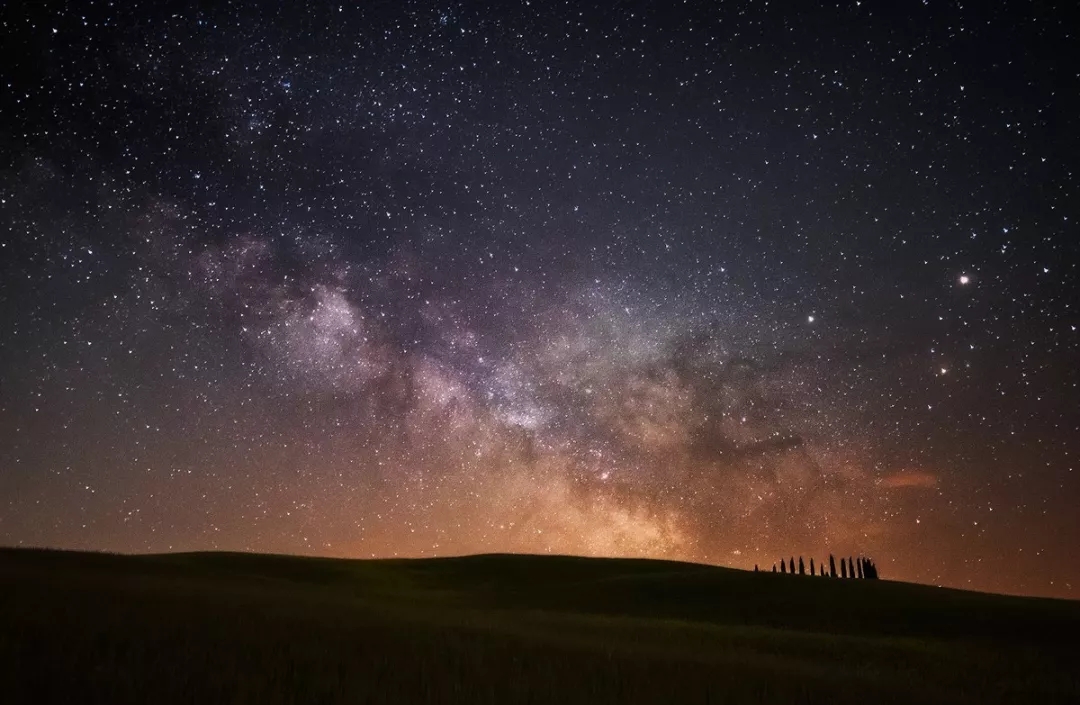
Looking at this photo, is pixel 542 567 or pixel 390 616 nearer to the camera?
pixel 390 616

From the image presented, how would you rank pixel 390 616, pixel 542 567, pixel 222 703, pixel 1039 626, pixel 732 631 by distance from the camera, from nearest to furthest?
pixel 222 703, pixel 390 616, pixel 732 631, pixel 1039 626, pixel 542 567

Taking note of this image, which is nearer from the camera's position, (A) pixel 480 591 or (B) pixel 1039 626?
(B) pixel 1039 626

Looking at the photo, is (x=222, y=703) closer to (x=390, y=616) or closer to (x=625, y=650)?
(x=625, y=650)

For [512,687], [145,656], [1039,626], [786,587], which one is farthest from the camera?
[786,587]

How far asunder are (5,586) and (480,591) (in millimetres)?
25588

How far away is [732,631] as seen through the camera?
19.6 metres

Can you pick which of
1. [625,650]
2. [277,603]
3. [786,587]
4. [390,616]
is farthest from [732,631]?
[786,587]

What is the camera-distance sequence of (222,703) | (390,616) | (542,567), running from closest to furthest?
(222,703), (390,616), (542,567)

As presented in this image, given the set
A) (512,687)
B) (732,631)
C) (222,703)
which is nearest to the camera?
(222,703)

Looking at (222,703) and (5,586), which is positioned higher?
(5,586)

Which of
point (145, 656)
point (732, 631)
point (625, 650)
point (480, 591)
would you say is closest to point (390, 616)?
point (625, 650)

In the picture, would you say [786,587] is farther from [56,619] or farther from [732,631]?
[56,619]

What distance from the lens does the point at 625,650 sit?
12086 millimetres

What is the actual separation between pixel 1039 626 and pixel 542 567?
88.5 ft
